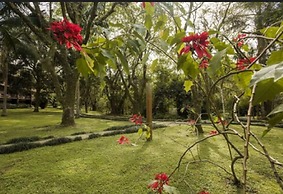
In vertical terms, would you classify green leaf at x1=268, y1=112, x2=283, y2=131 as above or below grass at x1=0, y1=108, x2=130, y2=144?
above

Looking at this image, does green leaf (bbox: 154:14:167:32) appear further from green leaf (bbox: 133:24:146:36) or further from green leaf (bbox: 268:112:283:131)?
green leaf (bbox: 268:112:283:131)

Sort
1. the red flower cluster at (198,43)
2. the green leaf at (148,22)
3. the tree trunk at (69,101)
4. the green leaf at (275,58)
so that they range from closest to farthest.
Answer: the green leaf at (275,58)
the red flower cluster at (198,43)
the green leaf at (148,22)
the tree trunk at (69,101)

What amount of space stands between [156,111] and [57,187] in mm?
11299

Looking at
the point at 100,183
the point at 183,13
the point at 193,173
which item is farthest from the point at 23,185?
the point at 183,13

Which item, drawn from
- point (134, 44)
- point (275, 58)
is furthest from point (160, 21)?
point (275, 58)

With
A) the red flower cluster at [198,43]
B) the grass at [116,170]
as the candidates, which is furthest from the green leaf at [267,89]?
the grass at [116,170]

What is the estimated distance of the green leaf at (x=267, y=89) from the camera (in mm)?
325

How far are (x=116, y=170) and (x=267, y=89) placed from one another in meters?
2.96

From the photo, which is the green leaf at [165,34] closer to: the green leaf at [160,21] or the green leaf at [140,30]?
the green leaf at [160,21]

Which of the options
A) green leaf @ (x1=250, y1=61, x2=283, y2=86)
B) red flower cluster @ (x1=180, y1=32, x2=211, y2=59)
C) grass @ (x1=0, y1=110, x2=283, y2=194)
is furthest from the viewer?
grass @ (x1=0, y1=110, x2=283, y2=194)

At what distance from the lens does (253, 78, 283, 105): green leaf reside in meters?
0.33

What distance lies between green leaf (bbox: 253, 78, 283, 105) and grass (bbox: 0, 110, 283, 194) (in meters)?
1.62

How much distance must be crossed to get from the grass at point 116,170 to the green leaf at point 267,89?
1615 mm

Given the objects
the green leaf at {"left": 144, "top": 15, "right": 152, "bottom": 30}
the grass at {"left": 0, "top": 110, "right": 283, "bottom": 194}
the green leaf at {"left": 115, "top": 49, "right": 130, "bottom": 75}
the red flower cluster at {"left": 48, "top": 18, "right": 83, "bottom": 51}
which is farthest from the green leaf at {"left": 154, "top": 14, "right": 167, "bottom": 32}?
the grass at {"left": 0, "top": 110, "right": 283, "bottom": 194}
